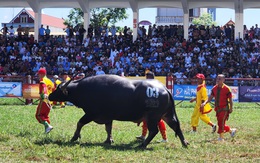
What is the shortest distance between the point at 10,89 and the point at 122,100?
14.1 metres

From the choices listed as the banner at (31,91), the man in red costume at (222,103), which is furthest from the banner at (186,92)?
the man in red costume at (222,103)

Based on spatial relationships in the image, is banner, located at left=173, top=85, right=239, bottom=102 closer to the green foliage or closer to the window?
the green foliage

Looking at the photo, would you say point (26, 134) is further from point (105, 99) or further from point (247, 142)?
point (247, 142)

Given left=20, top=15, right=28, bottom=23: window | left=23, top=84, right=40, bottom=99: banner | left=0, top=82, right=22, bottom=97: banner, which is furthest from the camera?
left=20, top=15, right=28, bottom=23: window

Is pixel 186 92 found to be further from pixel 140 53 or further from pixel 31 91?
pixel 140 53

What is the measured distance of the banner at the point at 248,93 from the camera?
23.2 meters

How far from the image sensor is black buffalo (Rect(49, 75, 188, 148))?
35.9ft

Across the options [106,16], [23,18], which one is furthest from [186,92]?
[23,18]

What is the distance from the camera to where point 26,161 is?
9078mm

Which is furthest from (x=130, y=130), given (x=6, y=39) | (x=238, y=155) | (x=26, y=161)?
(x=6, y=39)

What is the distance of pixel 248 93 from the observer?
76.4 ft

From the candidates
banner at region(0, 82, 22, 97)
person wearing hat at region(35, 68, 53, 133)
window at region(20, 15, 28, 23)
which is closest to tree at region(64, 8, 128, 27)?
window at region(20, 15, 28, 23)

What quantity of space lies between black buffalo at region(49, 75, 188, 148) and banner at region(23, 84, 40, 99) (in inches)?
480

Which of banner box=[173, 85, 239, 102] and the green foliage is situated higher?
banner box=[173, 85, 239, 102]
